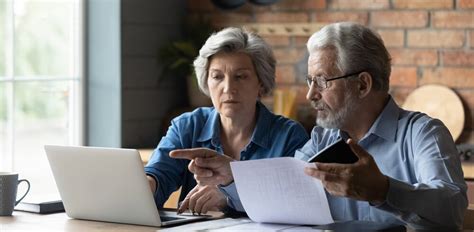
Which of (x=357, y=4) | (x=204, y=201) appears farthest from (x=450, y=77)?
(x=204, y=201)

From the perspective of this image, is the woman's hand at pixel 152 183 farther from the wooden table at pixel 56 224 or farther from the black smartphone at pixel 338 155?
the black smartphone at pixel 338 155

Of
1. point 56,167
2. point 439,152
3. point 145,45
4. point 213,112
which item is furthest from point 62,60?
point 439,152

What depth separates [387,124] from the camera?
2.84m

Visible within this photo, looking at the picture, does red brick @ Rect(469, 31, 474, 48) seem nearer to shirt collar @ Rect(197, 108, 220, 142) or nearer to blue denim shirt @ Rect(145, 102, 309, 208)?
blue denim shirt @ Rect(145, 102, 309, 208)

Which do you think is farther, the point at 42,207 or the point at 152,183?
the point at 152,183

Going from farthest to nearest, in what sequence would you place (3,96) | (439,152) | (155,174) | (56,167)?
(3,96)
(155,174)
(56,167)
(439,152)

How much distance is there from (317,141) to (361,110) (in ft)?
0.63

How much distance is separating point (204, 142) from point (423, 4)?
172cm

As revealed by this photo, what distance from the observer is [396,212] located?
8.23ft

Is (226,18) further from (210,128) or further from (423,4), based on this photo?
(210,128)

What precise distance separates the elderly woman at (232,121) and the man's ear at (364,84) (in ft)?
1.60

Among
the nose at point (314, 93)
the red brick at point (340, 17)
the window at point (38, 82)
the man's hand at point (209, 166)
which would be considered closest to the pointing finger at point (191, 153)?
the man's hand at point (209, 166)

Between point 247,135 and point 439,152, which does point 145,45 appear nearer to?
point 247,135

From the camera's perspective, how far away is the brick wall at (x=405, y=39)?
4570 mm
